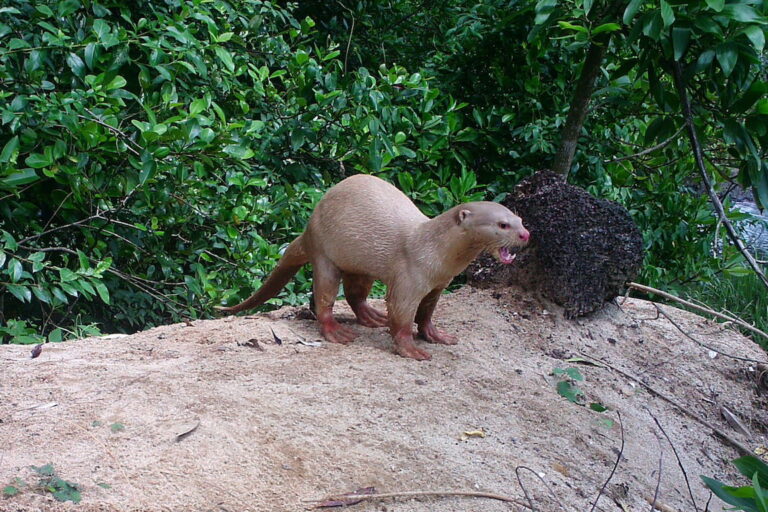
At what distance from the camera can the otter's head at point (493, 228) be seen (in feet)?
10.6

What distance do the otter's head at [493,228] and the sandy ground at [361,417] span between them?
54 cm

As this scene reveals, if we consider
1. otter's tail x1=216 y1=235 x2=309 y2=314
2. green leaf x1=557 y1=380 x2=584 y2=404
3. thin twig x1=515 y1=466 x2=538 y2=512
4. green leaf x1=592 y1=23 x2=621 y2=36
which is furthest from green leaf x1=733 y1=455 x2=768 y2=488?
green leaf x1=592 y1=23 x2=621 y2=36

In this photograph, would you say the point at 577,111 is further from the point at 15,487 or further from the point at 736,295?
the point at 15,487

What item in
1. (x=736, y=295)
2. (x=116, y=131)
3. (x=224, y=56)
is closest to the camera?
(x=116, y=131)

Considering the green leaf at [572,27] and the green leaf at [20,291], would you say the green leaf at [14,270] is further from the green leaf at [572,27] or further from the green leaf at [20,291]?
the green leaf at [572,27]

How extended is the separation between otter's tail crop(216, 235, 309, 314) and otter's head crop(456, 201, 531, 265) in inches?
36.4

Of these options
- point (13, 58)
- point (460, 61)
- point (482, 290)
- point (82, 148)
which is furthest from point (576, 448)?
point (460, 61)

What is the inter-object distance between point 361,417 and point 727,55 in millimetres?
2287

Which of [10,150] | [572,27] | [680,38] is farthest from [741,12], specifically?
[10,150]

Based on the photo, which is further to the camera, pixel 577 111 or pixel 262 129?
pixel 577 111

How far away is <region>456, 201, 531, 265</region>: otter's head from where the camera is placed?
324 centimetres

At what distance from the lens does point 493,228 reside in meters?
3.23

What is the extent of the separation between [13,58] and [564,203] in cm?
302

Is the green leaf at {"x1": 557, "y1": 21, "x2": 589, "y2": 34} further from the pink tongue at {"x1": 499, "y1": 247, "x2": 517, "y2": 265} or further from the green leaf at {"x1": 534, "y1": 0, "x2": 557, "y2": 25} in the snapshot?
the pink tongue at {"x1": 499, "y1": 247, "x2": 517, "y2": 265}
